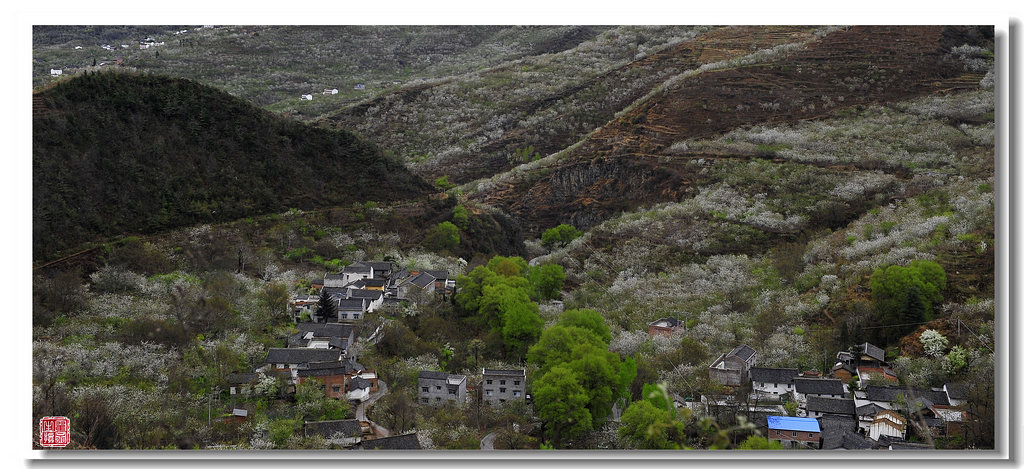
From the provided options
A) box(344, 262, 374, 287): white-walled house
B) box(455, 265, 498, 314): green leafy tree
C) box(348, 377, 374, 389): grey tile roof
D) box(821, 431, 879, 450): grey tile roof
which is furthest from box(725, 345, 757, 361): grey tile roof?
box(344, 262, 374, 287): white-walled house

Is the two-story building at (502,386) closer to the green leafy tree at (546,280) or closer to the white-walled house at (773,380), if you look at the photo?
the white-walled house at (773,380)

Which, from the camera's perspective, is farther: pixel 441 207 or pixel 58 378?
pixel 441 207

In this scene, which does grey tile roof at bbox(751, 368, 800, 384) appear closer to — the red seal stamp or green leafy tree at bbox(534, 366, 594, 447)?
green leafy tree at bbox(534, 366, 594, 447)

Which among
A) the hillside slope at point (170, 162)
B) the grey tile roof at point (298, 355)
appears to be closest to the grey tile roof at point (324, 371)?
the grey tile roof at point (298, 355)

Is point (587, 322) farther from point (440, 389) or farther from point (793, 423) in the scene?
point (793, 423)

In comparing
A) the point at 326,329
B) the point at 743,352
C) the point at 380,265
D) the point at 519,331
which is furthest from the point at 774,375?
the point at 380,265

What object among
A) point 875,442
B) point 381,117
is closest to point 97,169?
point 875,442

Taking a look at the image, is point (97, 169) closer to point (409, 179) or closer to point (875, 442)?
point (409, 179)
